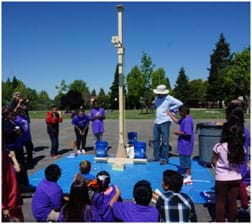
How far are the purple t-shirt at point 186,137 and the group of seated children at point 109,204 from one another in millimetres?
2827

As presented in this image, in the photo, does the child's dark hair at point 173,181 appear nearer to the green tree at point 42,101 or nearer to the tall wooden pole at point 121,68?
the tall wooden pole at point 121,68

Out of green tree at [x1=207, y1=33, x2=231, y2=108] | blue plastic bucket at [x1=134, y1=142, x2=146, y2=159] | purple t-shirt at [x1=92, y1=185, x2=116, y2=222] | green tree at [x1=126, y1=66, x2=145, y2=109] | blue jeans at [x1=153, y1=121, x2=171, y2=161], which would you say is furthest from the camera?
green tree at [x1=207, y1=33, x2=231, y2=108]

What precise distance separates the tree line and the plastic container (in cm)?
3217

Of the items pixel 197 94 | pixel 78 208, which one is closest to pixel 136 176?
pixel 78 208

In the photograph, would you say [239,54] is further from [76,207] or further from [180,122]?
[76,207]

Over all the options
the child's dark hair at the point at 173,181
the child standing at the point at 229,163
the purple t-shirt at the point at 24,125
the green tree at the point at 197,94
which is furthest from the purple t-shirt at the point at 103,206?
the green tree at the point at 197,94

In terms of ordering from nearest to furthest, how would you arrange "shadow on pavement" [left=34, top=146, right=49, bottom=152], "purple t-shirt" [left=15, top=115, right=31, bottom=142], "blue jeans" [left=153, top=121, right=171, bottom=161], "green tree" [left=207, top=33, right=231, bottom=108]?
"purple t-shirt" [left=15, top=115, right=31, bottom=142], "blue jeans" [left=153, top=121, right=171, bottom=161], "shadow on pavement" [left=34, top=146, right=49, bottom=152], "green tree" [left=207, top=33, right=231, bottom=108]

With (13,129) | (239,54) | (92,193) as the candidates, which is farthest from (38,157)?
(239,54)

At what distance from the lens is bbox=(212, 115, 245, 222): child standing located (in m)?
3.76

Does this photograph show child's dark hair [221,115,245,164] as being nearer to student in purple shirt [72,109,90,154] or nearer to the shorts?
the shorts

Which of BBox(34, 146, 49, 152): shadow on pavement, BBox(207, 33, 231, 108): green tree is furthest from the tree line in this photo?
BBox(34, 146, 49, 152): shadow on pavement

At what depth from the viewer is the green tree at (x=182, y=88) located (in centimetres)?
7450

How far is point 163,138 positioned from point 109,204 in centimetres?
468

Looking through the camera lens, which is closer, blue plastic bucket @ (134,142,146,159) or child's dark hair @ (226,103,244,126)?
child's dark hair @ (226,103,244,126)
